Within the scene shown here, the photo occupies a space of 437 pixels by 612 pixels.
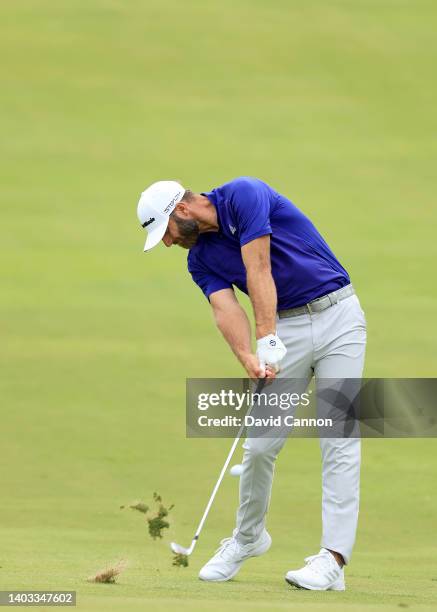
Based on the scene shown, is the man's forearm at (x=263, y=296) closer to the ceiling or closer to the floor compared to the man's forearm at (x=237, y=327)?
closer to the ceiling

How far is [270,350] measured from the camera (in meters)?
5.00

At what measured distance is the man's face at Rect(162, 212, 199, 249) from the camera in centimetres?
514

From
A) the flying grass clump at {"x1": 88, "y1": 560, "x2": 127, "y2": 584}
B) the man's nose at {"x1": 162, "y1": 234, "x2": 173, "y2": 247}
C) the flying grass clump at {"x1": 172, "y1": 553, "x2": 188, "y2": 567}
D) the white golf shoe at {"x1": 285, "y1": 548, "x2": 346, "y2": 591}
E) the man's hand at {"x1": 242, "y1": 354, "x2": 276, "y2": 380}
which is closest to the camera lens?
the flying grass clump at {"x1": 88, "y1": 560, "x2": 127, "y2": 584}

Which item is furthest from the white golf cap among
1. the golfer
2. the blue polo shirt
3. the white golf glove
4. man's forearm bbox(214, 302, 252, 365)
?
the white golf glove

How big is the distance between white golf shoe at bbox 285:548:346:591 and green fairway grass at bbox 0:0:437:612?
0.11m

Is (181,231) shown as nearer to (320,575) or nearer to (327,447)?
(327,447)

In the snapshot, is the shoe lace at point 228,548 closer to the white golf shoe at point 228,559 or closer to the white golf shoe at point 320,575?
the white golf shoe at point 228,559

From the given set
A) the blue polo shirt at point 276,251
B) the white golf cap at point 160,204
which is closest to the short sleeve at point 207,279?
the blue polo shirt at point 276,251

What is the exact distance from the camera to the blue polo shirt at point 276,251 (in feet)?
16.7

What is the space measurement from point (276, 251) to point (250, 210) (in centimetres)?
24

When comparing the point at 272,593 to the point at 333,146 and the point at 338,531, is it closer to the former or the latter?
the point at 338,531

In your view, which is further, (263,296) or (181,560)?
(181,560)

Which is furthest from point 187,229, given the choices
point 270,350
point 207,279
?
point 270,350

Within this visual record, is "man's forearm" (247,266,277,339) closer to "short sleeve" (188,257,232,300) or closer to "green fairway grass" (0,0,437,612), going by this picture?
"short sleeve" (188,257,232,300)
